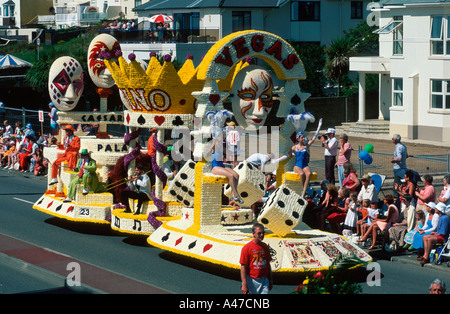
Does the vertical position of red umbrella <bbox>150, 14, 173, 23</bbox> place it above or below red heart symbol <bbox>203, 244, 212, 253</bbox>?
above

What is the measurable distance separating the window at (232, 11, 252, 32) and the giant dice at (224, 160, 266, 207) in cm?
3438

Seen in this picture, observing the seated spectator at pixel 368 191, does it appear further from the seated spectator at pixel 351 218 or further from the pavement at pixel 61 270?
the pavement at pixel 61 270

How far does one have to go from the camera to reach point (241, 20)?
4994 centimetres

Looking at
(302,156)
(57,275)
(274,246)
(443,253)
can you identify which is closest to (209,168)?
(302,156)

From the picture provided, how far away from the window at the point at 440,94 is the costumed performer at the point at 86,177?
63.8ft

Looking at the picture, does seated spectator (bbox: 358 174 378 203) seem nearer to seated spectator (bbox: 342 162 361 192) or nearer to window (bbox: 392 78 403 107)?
seated spectator (bbox: 342 162 361 192)

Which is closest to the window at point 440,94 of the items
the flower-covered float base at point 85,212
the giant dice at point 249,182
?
the flower-covered float base at point 85,212

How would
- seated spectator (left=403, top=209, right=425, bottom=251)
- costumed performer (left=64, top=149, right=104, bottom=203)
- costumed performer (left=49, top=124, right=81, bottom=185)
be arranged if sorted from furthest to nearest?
costumed performer (left=49, top=124, right=81, bottom=185), costumed performer (left=64, top=149, right=104, bottom=203), seated spectator (left=403, top=209, right=425, bottom=251)

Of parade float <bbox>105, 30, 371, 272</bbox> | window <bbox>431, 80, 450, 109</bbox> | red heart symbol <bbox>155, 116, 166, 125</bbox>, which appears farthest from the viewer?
window <bbox>431, 80, 450, 109</bbox>

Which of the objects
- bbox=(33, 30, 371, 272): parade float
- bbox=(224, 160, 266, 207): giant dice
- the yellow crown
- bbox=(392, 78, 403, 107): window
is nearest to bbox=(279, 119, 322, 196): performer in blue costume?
bbox=(33, 30, 371, 272): parade float

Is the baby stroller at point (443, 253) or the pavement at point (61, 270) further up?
the baby stroller at point (443, 253)

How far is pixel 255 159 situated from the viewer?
1650cm

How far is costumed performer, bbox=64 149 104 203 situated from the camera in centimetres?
1938

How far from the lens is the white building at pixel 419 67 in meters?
34.9
